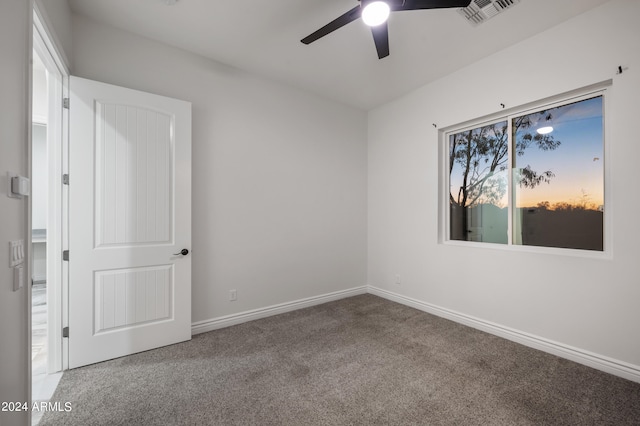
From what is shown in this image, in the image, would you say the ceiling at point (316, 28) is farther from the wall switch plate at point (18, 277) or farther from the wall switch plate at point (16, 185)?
the wall switch plate at point (18, 277)

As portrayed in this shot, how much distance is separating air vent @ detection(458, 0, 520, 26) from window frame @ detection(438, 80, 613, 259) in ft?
3.04

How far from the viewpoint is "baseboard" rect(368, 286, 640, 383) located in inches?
83.3

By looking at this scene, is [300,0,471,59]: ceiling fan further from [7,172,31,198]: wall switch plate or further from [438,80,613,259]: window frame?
[7,172,31,198]: wall switch plate

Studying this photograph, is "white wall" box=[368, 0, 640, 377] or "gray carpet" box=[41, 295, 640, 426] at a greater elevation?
"white wall" box=[368, 0, 640, 377]

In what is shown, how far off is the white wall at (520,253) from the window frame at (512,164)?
7 cm

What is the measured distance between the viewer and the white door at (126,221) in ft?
7.40

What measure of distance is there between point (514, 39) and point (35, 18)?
362cm

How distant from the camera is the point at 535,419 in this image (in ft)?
5.59

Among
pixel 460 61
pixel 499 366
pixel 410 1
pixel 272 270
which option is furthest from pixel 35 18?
pixel 499 366

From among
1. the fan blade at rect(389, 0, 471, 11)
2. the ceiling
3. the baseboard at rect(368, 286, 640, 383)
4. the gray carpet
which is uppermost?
the ceiling

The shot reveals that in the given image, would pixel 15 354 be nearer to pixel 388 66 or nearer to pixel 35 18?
pixel 35 18

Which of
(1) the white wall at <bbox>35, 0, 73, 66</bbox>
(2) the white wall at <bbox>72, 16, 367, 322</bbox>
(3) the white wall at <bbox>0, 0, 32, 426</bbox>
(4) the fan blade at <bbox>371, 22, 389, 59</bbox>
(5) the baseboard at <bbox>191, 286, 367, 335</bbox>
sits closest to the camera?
(3) the white wall at <bbox>0, 0, 32, 426</bbox>

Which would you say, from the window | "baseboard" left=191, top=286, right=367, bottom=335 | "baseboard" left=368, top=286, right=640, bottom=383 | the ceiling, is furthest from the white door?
the window

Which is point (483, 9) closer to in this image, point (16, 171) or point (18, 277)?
point (16, 171)
